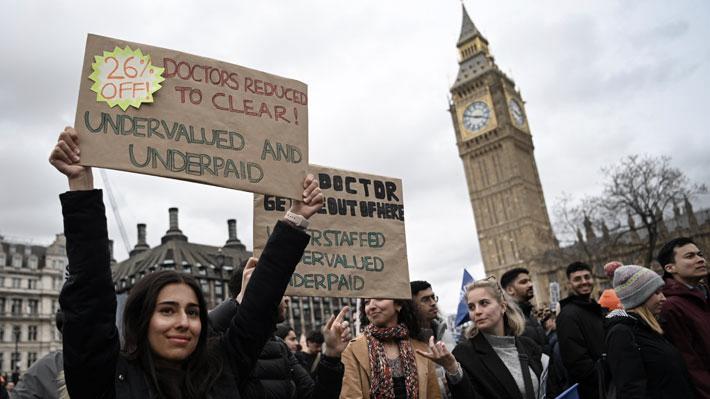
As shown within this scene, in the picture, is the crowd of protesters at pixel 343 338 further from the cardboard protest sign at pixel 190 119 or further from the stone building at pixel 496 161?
the stone building at pixel 496 161

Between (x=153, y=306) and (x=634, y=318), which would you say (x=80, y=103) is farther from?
(x=634, y=318)

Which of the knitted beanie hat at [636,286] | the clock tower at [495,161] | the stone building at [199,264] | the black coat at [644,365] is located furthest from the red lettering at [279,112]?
the clock tower at [495,161]

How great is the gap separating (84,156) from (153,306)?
0.72 m

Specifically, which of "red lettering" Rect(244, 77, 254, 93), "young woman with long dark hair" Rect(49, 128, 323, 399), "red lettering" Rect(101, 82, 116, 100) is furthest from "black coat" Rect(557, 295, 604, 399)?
"red lettering" Rect(101, 82, 116, 100)

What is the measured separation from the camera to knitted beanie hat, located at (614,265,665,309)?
3955mm

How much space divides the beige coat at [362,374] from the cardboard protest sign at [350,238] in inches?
19.2

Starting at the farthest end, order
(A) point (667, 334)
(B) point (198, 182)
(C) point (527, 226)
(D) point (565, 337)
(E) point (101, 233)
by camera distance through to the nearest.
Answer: (C) point (527, 226) < (D) point (565, 337) < (A) point (667, 334) < (B) point (198, 182) < (E) point (101, 233)

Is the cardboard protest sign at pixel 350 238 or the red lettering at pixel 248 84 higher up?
the red lettering at pixel 248 84

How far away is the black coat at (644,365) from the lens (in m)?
3.54

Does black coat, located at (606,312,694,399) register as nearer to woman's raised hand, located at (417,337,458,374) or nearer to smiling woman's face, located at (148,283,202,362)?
woman's raised hand, located at (417,337,458,374)

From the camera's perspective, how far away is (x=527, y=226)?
6988cm

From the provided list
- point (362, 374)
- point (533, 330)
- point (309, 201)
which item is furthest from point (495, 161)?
point (309, 201)

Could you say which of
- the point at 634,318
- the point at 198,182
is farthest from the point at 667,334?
the point at 198,182

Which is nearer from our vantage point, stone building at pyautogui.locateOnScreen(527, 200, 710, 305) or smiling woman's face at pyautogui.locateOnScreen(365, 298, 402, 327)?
smiling woman's face at pyautogui.locateOnScreen(365, 298, 402, 327)
